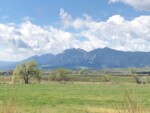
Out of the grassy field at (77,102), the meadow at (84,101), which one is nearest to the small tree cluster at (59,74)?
the meadow at (84,101)

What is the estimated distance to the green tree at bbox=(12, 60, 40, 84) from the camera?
123 meters

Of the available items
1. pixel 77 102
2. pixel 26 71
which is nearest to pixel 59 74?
pixel 26 71

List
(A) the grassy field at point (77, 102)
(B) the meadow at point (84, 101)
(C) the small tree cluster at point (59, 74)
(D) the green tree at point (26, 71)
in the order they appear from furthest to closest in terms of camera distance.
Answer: (C) the small tree cluster at point (59, 74) → (D) the green tree at point (26, 71) → (A) the grassy field at point (77, 102) → (B) the meadow at point (84, 101)

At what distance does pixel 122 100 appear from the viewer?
291 inches

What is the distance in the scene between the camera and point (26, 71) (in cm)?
12356

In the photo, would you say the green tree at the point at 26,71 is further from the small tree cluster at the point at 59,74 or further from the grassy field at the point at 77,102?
the grassy field at the point at 77,102

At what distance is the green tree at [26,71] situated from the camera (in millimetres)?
123125

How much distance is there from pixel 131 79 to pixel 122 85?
407 millimetres

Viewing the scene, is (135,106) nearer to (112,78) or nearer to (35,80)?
(112,78)

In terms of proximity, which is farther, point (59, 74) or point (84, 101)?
point (59, 74)

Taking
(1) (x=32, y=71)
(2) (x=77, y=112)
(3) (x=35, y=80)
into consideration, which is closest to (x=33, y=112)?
(2) (x=77, y=112)

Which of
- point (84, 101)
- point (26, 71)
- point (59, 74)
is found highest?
point (26, 71)

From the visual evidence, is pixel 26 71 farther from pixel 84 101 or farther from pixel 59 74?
pixel 84 101

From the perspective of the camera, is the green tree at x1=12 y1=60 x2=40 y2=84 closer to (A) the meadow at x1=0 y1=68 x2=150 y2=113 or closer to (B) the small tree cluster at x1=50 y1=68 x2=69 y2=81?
(B) the small tree cluster at x1=50 y1=68 x2=69 y2=81
